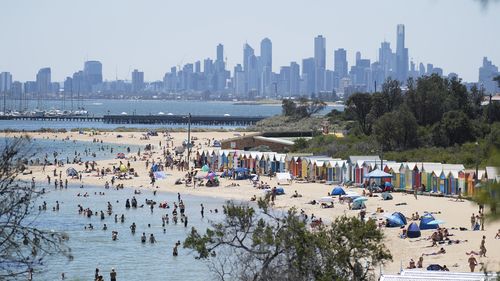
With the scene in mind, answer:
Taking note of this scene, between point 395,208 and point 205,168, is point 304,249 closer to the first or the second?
point 395,208

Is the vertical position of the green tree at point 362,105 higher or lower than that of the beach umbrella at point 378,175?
higher

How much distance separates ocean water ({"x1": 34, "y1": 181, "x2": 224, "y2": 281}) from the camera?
25188 millimetres

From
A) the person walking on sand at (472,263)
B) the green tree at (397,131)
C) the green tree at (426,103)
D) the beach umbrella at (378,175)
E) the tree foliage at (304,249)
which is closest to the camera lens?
the tree foliage at (304,249)

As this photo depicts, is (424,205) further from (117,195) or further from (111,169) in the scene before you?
(111,169)

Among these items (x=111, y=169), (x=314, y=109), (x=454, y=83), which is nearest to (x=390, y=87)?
(x=454, y=83)

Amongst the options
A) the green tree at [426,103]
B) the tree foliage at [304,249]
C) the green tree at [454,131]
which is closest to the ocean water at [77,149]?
the green tree at [426,103]

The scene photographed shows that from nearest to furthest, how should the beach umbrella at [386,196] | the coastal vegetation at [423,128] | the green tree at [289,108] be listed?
the beach umbrella at [386,196], the coastal vegetation at [423,128], the green tree at [289,108]

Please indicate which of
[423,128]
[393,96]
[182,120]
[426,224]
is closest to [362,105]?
[393,96]

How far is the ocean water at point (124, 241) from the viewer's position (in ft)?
82.6

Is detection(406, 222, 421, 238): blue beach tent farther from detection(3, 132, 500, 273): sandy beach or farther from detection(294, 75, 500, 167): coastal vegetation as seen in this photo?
detection(294, 75, 500, 167): coastal vegetation

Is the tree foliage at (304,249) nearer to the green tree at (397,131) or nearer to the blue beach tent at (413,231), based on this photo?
the blue beach tent at (413,231)

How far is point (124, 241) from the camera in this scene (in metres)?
31.0

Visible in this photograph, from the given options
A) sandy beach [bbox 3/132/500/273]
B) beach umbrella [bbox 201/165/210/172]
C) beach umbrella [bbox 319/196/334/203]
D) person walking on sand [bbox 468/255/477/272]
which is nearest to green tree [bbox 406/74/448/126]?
sandy beach [bbox 3/132/500/273]

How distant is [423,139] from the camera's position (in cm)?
5091
